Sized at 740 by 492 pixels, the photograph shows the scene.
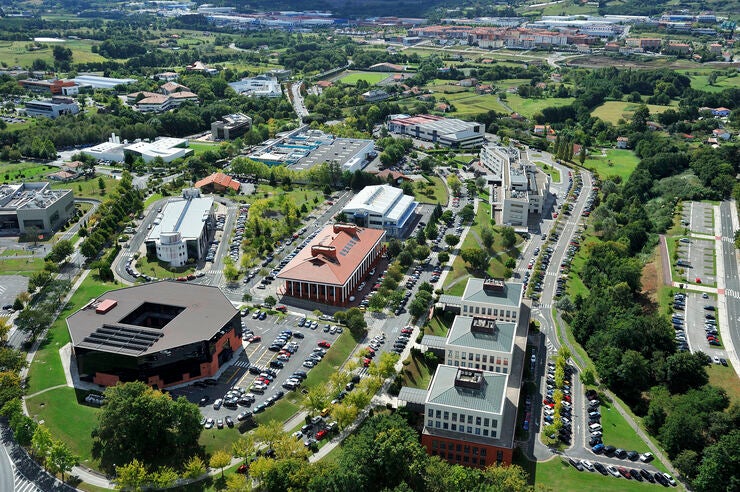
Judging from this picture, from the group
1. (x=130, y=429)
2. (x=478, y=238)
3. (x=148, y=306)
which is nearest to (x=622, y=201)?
(x=478, y=238)

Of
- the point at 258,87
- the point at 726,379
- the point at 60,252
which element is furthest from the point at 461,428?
the point at 258,87

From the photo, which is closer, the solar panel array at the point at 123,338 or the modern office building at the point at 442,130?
the solar panel array at the point at 123,338

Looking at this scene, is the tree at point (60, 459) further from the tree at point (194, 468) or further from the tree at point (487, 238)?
the tree at point (487, 238)

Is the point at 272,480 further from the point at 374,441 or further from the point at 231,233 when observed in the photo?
the point at 231,233

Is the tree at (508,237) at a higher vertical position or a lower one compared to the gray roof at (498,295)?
lower

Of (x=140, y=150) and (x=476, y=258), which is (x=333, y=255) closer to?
(x=476, y=258)

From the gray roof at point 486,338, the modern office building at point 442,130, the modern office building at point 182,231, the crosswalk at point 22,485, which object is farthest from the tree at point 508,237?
the crosswalk at point 22,485
